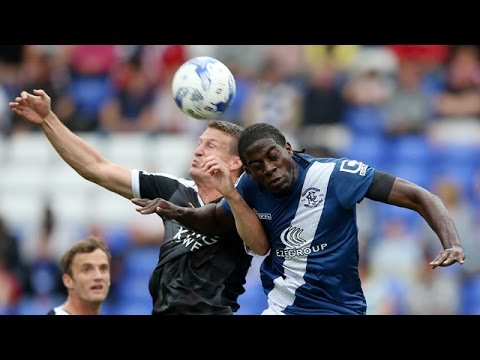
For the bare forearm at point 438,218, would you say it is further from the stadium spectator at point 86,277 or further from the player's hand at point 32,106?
the stadium spectator at point 86,277

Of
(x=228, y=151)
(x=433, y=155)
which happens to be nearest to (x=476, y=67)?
(x=433, y=155)

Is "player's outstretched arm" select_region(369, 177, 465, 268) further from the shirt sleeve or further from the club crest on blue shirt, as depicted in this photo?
the club crest on blue shirt

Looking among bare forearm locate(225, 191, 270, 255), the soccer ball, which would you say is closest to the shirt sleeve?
bare forearm locate(225, 191, 270, 255)

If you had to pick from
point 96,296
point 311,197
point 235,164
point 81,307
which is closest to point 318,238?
point 311,197

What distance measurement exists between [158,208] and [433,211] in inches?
68.1

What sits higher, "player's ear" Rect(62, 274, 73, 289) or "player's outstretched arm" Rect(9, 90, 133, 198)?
"player's outstretched arm" Rect(9, 90, 133, 198)

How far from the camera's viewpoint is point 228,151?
710 centimetres

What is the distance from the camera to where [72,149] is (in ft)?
23.6

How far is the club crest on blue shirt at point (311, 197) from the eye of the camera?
6.25 m

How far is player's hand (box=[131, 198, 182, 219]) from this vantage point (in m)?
6.32

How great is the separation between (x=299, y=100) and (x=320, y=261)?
8.00 m

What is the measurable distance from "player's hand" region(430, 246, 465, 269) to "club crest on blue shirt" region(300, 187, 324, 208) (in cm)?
91
